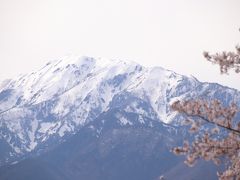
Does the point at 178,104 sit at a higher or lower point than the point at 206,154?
higher

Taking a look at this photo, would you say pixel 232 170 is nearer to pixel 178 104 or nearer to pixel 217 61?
pixel 178 104

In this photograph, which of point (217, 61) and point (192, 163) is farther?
point (217, 61)

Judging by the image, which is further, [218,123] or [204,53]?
[204,53]

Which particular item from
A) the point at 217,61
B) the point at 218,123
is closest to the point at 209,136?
the point at 218,123

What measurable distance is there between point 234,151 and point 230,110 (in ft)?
6.86

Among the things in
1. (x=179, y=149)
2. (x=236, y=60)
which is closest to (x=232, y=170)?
(x=179, y=149)

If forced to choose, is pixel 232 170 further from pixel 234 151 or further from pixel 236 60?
pixel 236 60

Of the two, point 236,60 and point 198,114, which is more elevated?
point 236,60

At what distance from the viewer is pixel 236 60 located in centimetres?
3083

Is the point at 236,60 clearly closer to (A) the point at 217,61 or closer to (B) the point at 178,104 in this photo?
(A) the point at 217,61

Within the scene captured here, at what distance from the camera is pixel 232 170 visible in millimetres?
28828

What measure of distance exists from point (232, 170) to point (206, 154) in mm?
→ 1530

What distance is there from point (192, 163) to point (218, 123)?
8.01ft

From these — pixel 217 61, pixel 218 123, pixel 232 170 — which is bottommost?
pixel 232 170
